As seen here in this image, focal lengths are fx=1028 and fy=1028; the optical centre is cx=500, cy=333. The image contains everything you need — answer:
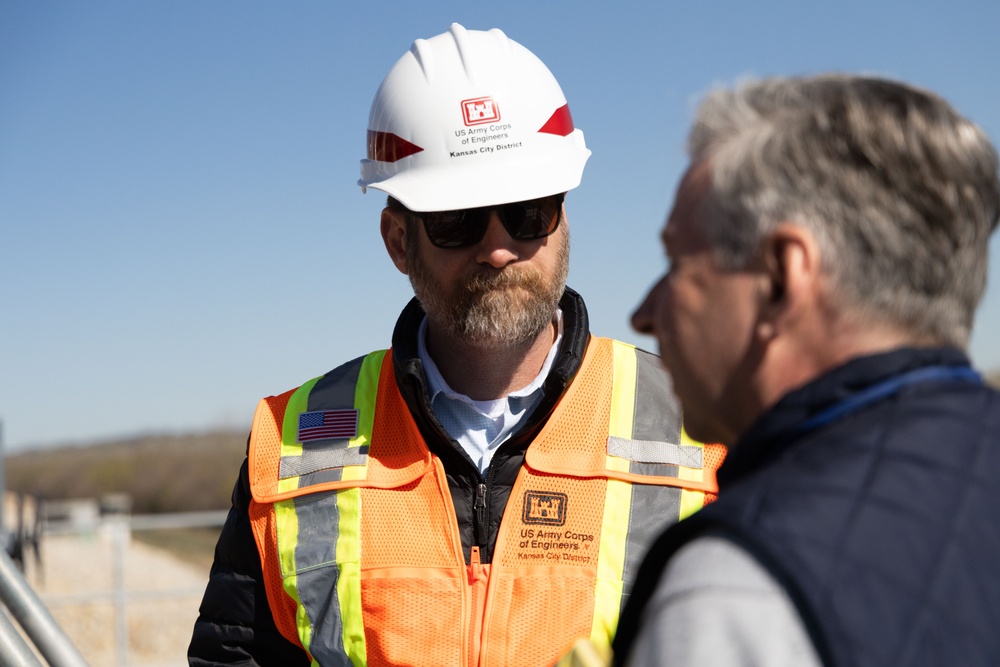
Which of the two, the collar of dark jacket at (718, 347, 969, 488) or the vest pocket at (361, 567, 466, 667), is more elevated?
the collar of dark jacket at (718, 347, 969, 488)

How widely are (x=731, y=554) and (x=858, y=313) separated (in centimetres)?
36

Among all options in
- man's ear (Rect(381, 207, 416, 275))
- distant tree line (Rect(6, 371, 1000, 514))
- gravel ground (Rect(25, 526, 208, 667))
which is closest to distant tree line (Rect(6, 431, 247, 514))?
distant tree line (Rect(6, 371, 1000, 514))

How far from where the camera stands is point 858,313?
1.25 metres

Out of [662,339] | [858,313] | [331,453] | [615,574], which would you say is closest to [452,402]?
[331,453]

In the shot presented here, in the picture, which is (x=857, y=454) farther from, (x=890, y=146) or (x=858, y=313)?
(x=890, y=146)

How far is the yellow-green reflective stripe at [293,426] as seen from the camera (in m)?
2.86

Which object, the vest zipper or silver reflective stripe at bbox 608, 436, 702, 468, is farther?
silver reflective stripe at bbox 608, 436, 702, 468

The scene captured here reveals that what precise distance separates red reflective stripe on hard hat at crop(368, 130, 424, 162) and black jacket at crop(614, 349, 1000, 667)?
6.83 ft

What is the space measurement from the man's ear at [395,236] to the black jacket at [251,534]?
398 millimetres

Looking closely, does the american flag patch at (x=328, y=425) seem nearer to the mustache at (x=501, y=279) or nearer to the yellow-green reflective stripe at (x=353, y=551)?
the yellow-green reflective stripe at (x=353, y=551)

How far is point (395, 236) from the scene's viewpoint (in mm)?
3262

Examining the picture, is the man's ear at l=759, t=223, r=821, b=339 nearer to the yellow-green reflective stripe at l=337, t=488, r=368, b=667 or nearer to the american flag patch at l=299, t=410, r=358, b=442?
the yellow-green reflective stripe at l=337, t=488, r=368, b=667

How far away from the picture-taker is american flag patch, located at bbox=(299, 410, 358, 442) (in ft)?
9.71

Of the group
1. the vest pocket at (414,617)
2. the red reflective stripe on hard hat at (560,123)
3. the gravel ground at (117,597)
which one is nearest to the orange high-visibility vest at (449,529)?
the vest pocket at (414,617)
